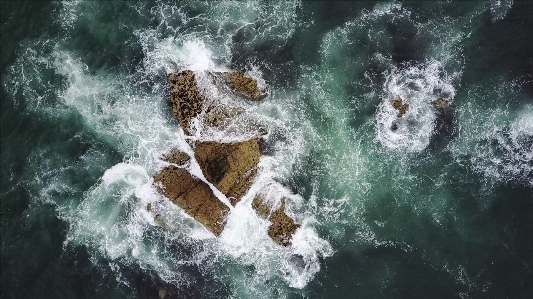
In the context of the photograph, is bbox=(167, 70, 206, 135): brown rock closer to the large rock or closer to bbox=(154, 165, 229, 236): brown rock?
the large rock

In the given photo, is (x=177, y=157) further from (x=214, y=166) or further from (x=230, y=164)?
(x=230, y=164)

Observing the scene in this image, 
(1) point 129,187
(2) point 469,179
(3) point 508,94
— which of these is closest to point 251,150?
(1) point 129,187

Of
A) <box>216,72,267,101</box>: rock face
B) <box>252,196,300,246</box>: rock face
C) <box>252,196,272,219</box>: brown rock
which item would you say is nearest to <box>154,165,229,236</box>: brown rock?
<box>252,196,272,219</box>: brown rock

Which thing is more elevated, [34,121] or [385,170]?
[385,170]

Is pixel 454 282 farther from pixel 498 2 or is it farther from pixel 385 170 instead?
pixel 498 2

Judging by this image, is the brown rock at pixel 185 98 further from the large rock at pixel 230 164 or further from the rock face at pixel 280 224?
the rock face at pixel 280 224

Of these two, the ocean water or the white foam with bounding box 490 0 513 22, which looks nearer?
the ocean water
